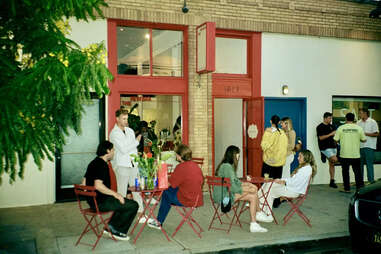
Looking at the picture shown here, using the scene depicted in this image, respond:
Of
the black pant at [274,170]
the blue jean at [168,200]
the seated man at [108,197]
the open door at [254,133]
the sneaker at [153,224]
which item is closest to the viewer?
the seated man at [108,197]

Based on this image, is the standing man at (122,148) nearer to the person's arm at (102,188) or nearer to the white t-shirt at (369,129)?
the person's arm at (102,188)

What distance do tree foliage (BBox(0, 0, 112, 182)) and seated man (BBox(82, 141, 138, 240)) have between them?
91 cm

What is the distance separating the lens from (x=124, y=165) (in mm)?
7594

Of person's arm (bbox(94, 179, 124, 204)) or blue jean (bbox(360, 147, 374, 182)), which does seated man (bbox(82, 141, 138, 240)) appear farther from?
blue jean (bbox(360, 147, 374, 182))

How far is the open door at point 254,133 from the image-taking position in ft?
35.4

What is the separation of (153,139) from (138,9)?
3262 millimetres

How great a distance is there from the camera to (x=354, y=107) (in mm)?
12328

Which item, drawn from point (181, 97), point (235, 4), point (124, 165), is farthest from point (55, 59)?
point (235, 4)

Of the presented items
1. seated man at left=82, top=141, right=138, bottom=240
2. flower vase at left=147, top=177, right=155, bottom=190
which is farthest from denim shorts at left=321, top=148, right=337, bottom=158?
seated man at left=82, top=141, right=138, bottom=240

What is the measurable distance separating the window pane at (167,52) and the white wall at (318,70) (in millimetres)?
2483

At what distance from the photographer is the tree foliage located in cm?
432

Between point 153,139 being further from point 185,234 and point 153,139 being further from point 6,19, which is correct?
point 6,19

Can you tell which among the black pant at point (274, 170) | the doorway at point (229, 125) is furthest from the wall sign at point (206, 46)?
the black pant at point (274, 170)

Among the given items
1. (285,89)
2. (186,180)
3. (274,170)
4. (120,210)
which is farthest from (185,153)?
(285,89)
